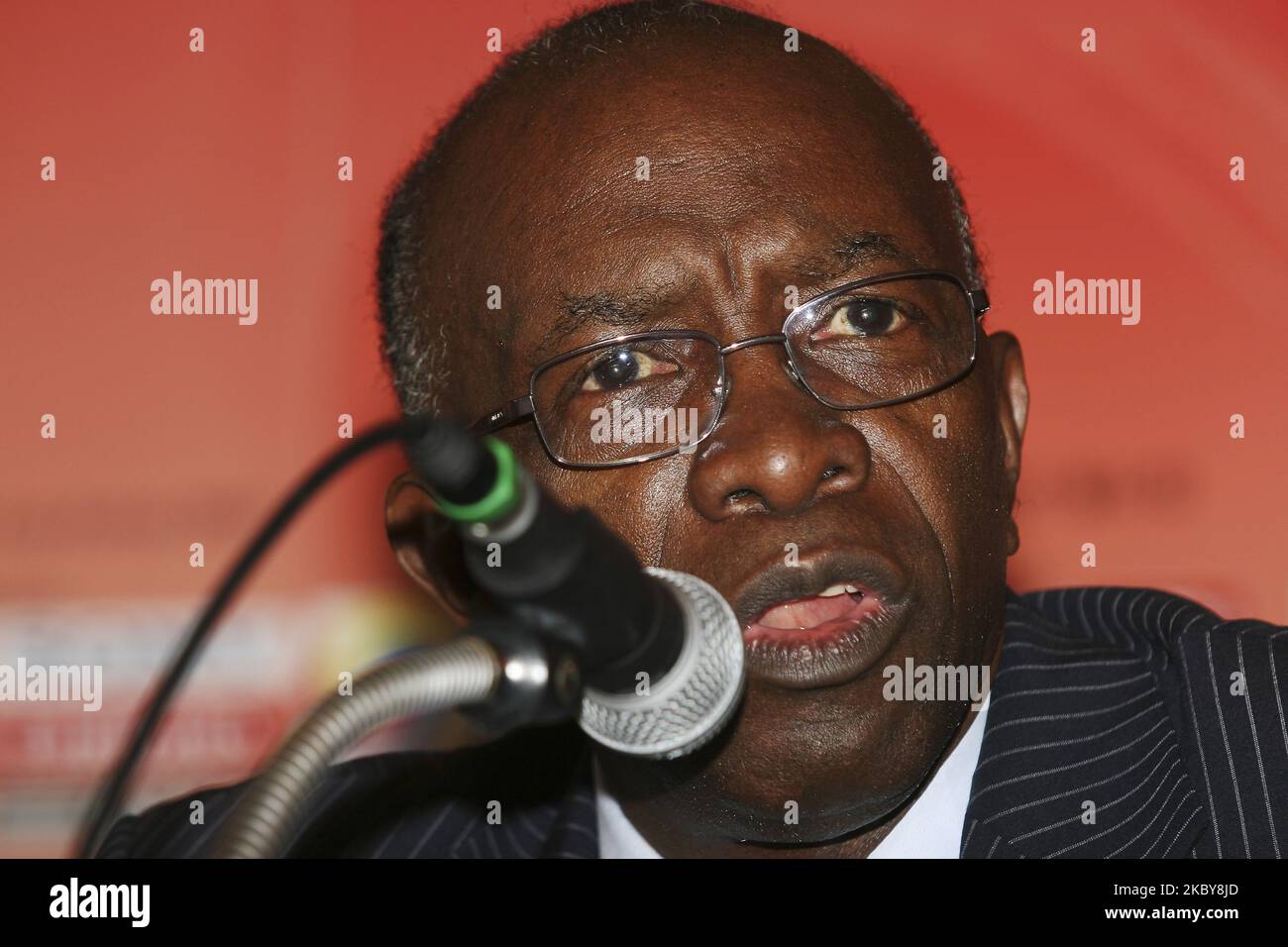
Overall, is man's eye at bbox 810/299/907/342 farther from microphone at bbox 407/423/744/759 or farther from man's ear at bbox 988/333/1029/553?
microphone at bbox 407/423/744/759

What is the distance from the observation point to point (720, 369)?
1.76 metres

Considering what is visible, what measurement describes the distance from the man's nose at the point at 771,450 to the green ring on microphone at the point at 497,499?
0.69 metres

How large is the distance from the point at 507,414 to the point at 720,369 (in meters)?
0.33

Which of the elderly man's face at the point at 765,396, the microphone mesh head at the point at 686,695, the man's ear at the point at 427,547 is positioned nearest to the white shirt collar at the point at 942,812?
the elderly man's face at the point at 765,396

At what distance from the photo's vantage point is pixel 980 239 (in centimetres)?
267

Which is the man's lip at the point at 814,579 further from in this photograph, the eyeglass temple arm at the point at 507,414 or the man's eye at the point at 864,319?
the eyeglass temple arm at the point at 507,414

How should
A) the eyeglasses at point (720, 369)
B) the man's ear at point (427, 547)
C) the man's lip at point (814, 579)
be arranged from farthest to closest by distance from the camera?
the man's ear at point (427, 547)
the eyeglasses at point (720, 369)
the man's lip at point (814, 579)

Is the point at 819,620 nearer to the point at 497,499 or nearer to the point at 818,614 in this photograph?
the point at 818,614

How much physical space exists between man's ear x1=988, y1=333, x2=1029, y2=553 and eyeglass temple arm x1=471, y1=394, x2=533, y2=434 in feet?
2.28

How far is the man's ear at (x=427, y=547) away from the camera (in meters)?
2.19

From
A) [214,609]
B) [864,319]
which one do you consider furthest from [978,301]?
[214,609]

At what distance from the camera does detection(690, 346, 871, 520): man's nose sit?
5.26ft

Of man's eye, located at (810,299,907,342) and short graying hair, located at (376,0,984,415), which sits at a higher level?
short graying hair, located at (376,0,984,415)

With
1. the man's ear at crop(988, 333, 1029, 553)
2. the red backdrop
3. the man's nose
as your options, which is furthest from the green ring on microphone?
the red backdrop
